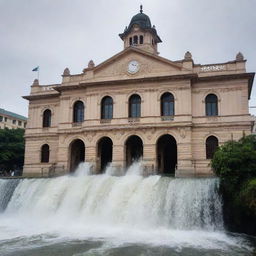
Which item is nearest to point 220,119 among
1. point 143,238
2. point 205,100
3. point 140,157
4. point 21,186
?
point 205,100

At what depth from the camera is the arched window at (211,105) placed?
29.4 m

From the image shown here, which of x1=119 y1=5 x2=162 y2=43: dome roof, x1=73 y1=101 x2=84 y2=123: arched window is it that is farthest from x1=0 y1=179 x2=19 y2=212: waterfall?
x1=119 y1=5 x2=162 y2=43: dome roof

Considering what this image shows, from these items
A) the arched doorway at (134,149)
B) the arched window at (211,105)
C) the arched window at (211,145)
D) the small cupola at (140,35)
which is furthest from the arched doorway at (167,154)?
the small cupola at (140,35)

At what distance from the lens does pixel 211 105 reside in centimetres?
2952

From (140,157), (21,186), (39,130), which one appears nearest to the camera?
(21,186)

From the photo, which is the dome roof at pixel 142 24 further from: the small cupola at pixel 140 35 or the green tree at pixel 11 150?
the green tree at pixel 11 150

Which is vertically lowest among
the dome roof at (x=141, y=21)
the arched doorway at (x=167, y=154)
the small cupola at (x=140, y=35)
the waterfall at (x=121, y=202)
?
the waterfall at (x=121, y=202)

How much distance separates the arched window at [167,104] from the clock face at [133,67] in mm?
3459

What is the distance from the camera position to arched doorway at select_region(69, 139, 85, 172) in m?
32.5

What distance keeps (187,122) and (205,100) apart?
2785mm

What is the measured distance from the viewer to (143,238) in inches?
685

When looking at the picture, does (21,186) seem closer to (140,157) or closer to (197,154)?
(140,157)

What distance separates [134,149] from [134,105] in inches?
167

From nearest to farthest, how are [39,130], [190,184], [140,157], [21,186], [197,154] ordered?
[190,184], [21,186], [197,154], [140,157], [39,130]
